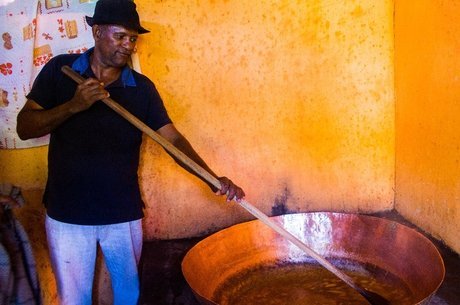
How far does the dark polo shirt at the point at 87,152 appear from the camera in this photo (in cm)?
242

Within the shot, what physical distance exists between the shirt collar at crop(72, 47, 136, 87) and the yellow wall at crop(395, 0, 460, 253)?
72.5 inches

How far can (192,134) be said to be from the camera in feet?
10.5

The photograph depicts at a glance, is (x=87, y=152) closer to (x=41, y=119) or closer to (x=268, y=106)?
(x=41, y=119)

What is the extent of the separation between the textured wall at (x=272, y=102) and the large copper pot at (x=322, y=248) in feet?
1.64

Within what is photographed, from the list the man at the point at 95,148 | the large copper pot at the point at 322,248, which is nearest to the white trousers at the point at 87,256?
the man at the point at 95,148

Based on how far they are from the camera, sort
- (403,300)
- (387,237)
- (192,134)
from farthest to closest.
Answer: (192,134) → (387,237) → (403,300)

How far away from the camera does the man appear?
7.75ft

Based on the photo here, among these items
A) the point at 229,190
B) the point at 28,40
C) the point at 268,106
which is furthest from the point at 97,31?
the point at 268,106

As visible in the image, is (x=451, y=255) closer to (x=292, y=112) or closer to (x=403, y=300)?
(x=403, y=300)

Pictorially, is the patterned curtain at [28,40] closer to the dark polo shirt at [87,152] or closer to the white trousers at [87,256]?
the dark polo shirt at [87,152]

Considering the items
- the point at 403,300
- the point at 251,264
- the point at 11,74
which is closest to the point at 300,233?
the point at 251,264

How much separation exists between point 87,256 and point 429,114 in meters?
2.27

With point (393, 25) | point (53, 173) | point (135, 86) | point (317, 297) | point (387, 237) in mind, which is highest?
point (393, 25)

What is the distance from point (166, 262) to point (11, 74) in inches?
59.7
